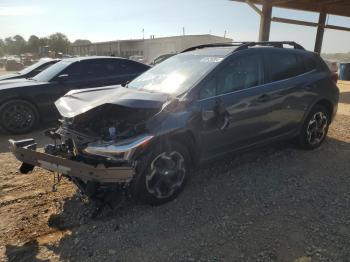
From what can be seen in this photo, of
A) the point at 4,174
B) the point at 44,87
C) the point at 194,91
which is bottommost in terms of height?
the point at 4,174

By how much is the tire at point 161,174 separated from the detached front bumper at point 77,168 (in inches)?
10.0

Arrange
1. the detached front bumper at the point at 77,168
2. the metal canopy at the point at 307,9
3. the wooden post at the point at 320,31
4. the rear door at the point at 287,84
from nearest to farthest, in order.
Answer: the detached front bumper at the point at 77,168
the rear door at the point at 287,84
the metal canopy at the point at 307,9
the wooden post at the point at 320,31

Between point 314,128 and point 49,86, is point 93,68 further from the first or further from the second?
point 314,128

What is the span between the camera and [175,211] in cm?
343

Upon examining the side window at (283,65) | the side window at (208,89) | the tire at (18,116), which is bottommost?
the tire at (18,116)

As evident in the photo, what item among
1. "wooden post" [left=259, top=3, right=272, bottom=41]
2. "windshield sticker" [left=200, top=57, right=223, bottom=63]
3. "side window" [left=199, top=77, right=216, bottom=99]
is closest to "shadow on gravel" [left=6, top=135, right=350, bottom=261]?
"side window" [left=199, top=77, right=216, bottom=99]

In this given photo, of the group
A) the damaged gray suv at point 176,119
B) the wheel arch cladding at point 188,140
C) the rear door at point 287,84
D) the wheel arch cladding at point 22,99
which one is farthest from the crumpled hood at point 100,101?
the wheel arch cladding at point 22,99

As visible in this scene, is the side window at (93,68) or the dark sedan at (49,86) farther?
the side window at (93,68)

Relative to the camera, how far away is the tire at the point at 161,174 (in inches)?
126

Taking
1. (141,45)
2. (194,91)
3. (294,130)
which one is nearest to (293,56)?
(294,130)

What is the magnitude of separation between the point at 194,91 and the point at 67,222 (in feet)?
6.55

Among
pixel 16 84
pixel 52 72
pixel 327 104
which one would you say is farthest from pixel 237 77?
pixel 16 84

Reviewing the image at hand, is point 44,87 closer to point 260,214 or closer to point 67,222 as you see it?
point 67,222

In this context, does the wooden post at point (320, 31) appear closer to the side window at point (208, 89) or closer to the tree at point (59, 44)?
the side window at point (208, 89)
